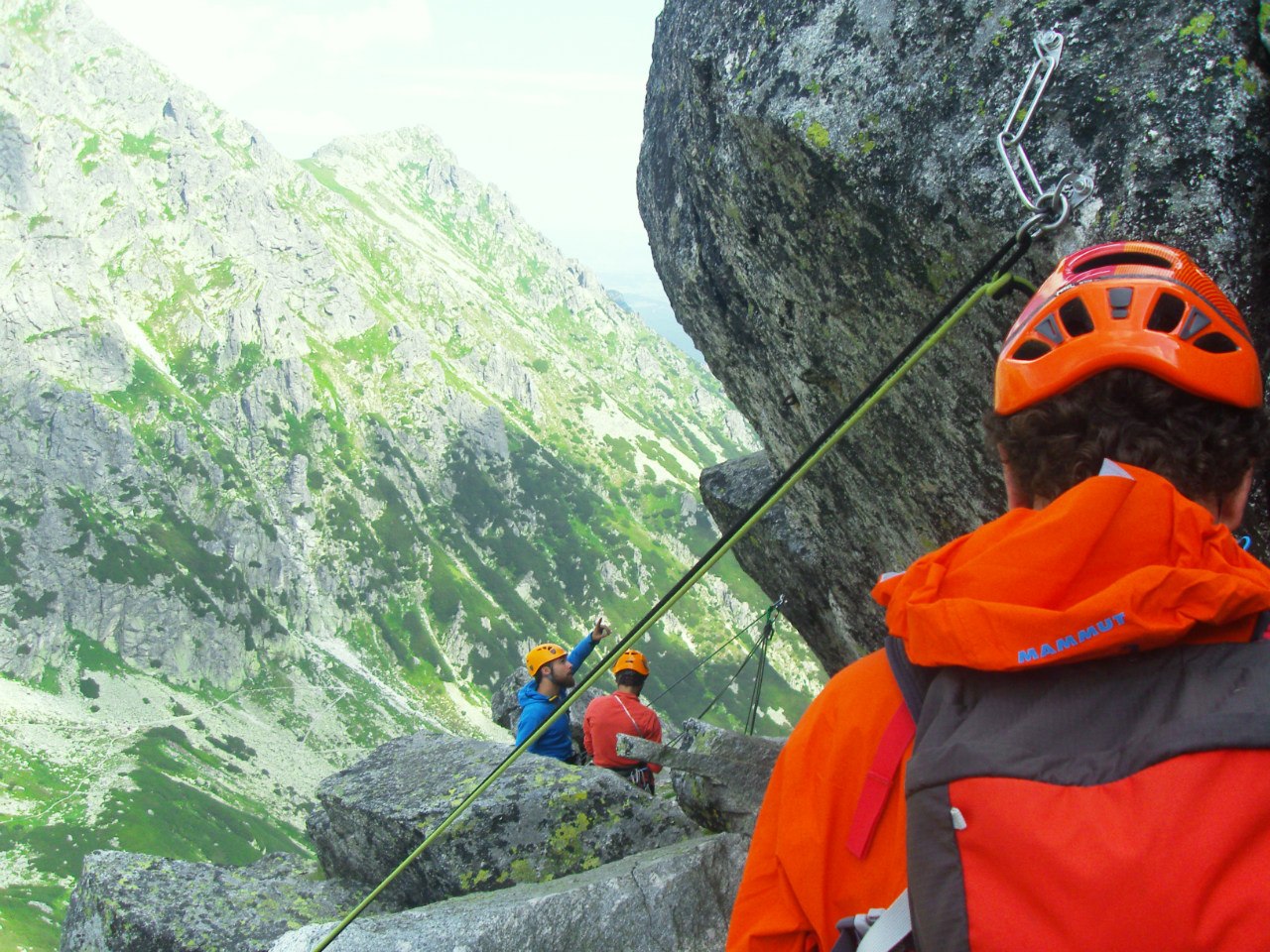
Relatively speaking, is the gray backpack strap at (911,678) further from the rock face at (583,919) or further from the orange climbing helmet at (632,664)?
the orange climbing helmet at (632,664)

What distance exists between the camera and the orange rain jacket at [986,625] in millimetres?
2477

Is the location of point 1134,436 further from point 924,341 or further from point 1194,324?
point 924,341

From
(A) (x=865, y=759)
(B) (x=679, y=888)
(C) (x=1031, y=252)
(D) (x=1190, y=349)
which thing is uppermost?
(C) (x=1031, y=252)

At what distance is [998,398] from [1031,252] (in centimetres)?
290

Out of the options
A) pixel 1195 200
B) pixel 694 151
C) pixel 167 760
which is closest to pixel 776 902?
pixel 1195 200

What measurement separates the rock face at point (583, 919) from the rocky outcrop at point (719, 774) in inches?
54.2

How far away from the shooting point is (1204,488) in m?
3.18

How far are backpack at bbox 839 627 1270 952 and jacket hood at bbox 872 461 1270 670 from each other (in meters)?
0.10

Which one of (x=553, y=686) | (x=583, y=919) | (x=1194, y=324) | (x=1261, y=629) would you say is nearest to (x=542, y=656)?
(x=553, y=686)

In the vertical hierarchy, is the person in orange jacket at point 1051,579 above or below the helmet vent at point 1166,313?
below

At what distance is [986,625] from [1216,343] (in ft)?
7.01

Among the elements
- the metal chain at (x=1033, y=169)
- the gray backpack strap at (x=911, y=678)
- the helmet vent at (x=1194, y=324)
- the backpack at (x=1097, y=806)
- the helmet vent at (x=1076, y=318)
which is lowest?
the backpack at (x=1097, y=806)

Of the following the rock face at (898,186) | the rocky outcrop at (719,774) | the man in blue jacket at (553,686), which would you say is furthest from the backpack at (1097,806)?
the man in blue jacket at (553,686)

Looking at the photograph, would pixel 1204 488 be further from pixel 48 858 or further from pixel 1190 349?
pixel 48 858
